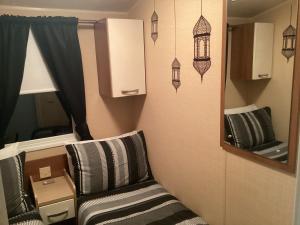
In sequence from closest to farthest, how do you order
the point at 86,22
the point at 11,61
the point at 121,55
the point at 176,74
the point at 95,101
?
1. the point at 176,74
2. the point at 11,61
3. the point at 121,55
4. the point at 86,22
5. the point at 95,101

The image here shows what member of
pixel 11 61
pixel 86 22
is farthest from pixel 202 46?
pixel 11 61

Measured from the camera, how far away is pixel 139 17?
2.38 m

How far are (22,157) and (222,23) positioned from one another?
181 cm

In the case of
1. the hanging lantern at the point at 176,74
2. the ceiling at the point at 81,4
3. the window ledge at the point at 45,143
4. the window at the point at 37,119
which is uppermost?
the ceiling at the point at 81,4

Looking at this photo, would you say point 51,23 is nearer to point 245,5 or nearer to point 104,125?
point 104,125

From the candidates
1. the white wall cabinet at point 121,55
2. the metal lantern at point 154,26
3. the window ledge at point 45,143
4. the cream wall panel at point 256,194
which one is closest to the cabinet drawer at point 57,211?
the window ledge at point 45,143

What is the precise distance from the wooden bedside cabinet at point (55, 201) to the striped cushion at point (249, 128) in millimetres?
1364

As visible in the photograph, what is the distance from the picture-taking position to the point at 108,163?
2283 millimetres

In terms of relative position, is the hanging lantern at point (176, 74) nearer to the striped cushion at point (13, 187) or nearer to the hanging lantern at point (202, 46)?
the hanging lantern at point (202, 46)

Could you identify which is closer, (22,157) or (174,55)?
(174,55)

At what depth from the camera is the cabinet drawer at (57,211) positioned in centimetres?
203

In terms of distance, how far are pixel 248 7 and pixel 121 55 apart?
3.89ft

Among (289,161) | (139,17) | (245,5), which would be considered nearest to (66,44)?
(139,17)

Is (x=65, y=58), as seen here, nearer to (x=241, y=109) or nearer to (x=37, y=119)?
(x=37, y=119)
